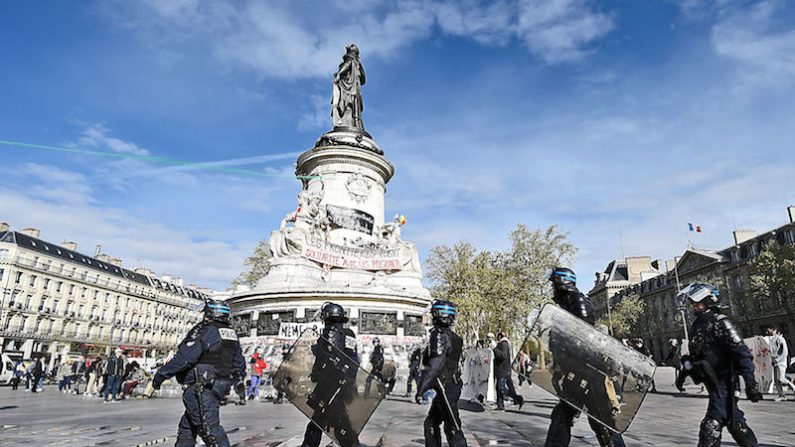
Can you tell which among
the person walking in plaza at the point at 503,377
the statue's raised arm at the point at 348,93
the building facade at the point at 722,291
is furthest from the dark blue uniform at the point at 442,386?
the building facade at the point at 722,291

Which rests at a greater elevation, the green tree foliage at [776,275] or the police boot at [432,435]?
the green tree foliage at [776,275]

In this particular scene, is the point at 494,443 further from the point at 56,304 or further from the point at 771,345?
the point at 56,304

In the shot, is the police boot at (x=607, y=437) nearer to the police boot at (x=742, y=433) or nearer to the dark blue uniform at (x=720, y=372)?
the dark blue uniform at (x=720, y=372)

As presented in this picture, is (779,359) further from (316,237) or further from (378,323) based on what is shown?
(316,237)

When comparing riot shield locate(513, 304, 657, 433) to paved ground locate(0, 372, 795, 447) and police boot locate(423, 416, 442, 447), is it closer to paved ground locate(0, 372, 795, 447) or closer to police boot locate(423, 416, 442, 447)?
police boot locate(423, 416, 442, 447)

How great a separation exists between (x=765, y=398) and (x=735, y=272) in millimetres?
49155

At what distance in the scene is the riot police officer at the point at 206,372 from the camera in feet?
15.8

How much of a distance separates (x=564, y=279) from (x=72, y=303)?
2733 inches

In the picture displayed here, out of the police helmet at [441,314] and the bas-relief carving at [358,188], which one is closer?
the police helmet at [441,314]

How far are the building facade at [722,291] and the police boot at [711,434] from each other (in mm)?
33544

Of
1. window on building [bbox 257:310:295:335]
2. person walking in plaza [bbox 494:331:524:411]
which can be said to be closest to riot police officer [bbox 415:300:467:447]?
person walking in plaza [bbox 494:331:524:411]

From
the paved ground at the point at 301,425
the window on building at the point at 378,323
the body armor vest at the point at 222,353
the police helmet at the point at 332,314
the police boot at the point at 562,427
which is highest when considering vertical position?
the window on building at the point at 378,323

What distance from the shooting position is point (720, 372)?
4730mm

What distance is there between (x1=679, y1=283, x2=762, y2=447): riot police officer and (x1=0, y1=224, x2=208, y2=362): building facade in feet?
144
